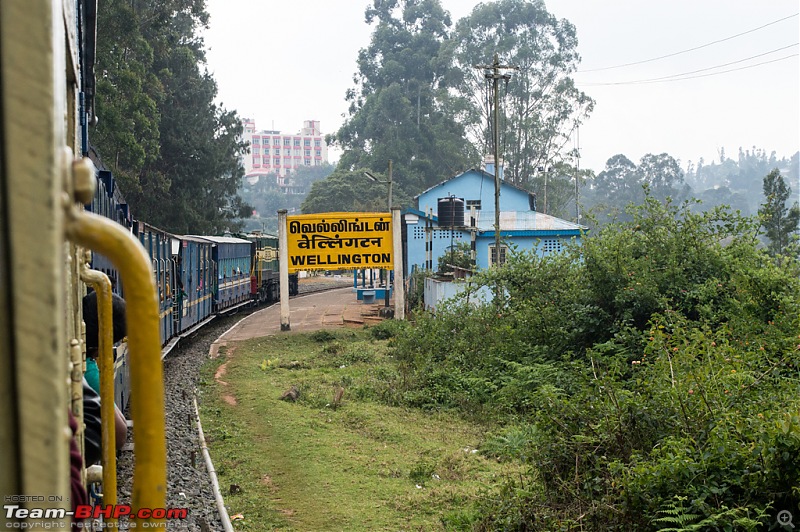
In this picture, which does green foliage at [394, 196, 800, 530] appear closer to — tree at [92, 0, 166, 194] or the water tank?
the water tank

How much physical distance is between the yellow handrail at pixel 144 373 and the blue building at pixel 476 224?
1994 cm

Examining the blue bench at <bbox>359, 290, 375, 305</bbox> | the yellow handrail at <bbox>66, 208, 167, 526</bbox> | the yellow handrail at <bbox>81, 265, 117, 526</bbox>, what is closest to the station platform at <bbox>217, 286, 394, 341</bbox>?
the blue bench at <bbox>359, 290, 375, 305</bbox>

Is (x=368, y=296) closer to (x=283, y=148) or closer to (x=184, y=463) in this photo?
(x=184, y=463)

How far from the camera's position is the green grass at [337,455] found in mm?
7434

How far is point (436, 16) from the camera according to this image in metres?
68.8

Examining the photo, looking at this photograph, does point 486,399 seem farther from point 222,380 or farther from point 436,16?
point 436,16

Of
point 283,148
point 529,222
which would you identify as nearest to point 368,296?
point 529,222

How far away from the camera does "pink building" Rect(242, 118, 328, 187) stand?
15925cm

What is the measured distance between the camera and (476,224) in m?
33.0

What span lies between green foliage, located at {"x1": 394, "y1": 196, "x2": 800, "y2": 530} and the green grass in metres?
0.54

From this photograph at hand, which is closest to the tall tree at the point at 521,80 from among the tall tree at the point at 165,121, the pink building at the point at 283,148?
the tall tree at the point at 165,121

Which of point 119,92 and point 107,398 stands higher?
point 119,92

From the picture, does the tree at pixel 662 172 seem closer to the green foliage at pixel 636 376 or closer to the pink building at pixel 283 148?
the green foliage at pixel 636 376

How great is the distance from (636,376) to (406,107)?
5721cm
